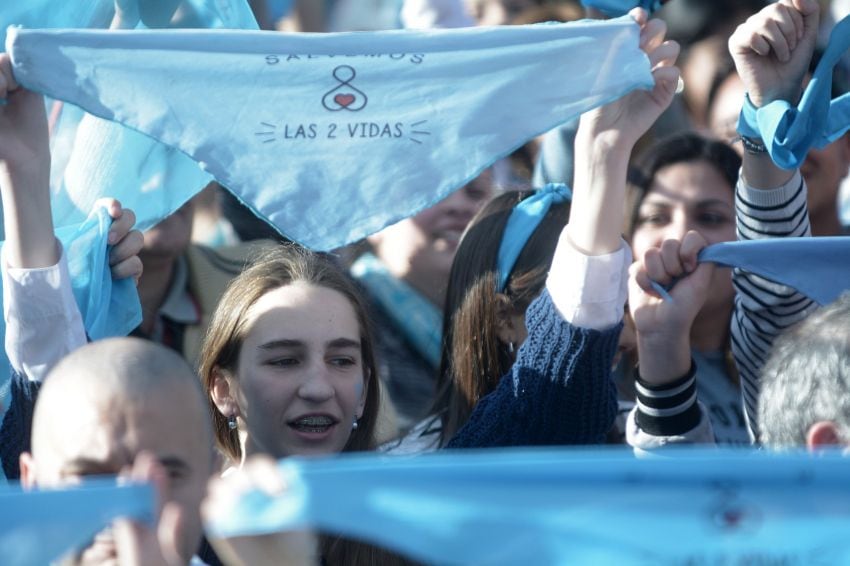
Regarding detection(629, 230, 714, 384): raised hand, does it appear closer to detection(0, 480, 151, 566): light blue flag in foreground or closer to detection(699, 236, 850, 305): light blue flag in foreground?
detection(699, 236, 850, 305): light blue flag in foreground

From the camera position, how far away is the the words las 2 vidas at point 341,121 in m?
2.66

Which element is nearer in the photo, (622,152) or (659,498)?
(659,498)

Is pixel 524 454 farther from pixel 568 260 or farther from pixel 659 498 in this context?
pixel 568 260

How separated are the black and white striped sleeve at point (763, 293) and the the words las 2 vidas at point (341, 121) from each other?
779mm

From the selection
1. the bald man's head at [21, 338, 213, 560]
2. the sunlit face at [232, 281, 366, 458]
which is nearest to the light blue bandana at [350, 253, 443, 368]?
the sunlit face at [232, 281, 366, 458]

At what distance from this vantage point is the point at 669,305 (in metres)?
2.88

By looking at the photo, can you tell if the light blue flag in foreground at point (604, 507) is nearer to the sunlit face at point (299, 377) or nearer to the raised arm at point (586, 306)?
the raised arm at point (586, 306)

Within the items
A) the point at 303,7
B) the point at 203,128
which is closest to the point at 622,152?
the point at 203,128

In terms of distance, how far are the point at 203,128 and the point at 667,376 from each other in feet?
3.46

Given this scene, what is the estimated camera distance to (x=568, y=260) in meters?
2.71

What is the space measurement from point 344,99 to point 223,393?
698mm

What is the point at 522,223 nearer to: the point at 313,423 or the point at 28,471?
the point at 313,423

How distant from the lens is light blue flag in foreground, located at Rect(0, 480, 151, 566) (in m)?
1.69

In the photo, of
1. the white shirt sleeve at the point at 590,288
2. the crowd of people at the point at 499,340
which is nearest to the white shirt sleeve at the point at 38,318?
the crowd of people at the point at 499,340
